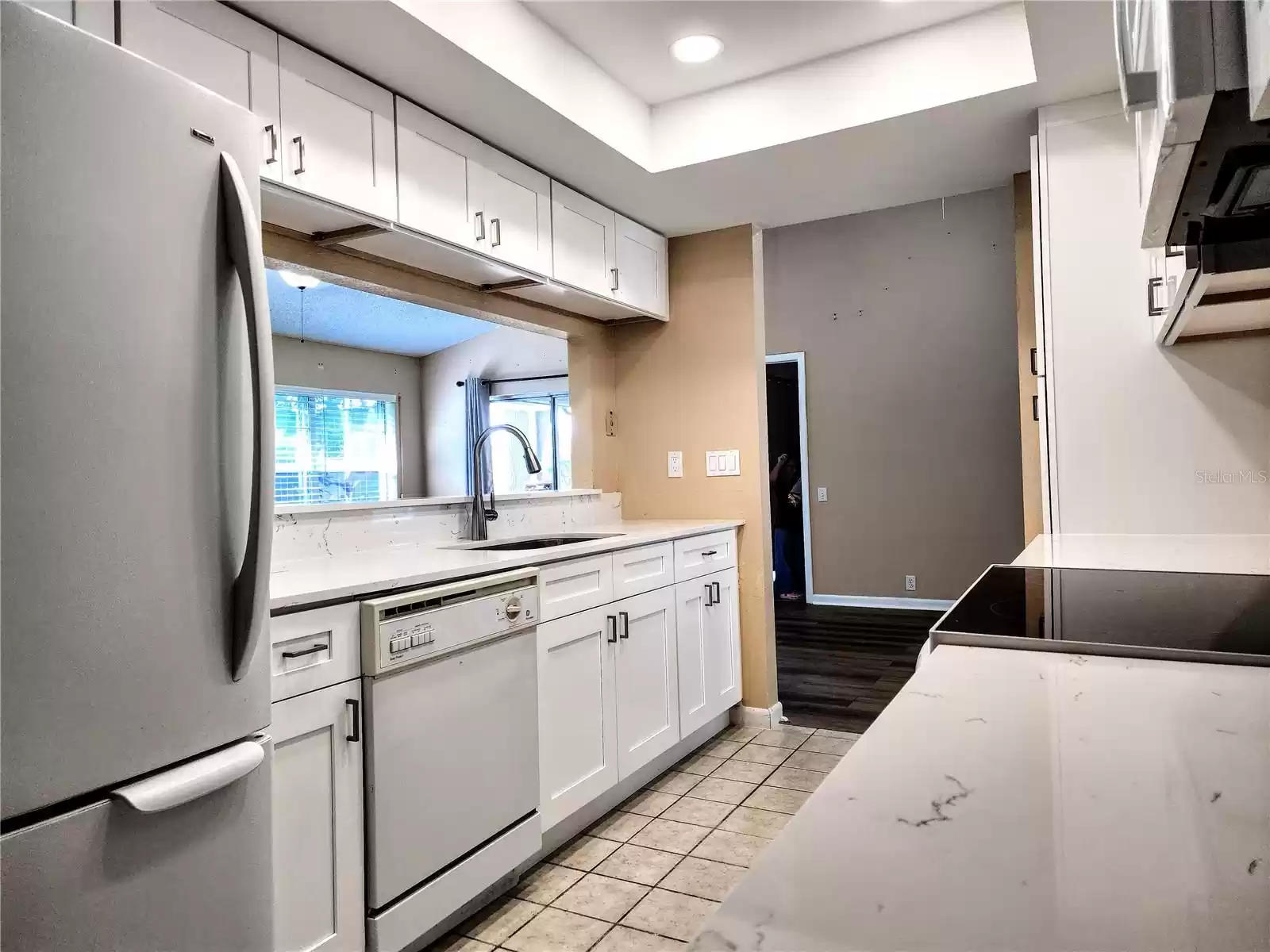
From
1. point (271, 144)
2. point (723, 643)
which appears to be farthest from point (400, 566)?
point (723, 643)

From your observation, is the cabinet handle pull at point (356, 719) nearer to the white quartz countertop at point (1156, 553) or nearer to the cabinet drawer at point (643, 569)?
the cabinet drawer at point (643, 569)

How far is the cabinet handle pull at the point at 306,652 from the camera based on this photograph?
4.99ft

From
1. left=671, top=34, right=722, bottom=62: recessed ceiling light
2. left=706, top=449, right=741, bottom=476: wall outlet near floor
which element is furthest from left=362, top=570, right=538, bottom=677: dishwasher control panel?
left=671, top=34, right=722, bottom=62: recessed ceiling light

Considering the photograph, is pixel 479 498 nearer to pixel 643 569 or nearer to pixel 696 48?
pixel 643 569

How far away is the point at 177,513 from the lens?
1.13m

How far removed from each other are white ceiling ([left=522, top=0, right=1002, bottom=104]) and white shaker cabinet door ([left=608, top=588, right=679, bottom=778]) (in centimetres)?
177

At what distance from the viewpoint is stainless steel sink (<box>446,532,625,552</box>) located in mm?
2761

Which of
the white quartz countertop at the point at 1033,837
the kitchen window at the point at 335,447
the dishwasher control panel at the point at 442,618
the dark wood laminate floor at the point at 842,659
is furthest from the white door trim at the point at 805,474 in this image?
the white quartz countertop at the point at 1033,837

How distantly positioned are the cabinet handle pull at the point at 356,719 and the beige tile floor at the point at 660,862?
0.64 m

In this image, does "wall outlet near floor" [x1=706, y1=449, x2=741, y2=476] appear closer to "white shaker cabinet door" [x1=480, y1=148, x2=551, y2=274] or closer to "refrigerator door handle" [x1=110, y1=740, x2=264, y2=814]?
"white shaker cabinet door" [x1=480, y1=148, x2=551, y2=274]

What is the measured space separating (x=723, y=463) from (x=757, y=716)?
1137 mm

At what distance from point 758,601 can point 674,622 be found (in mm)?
689

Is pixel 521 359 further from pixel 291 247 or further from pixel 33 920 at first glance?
pixel 33 920

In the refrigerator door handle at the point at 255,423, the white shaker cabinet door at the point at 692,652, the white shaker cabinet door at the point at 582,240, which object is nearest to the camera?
the refrigerator door handle at the point at 255,423
